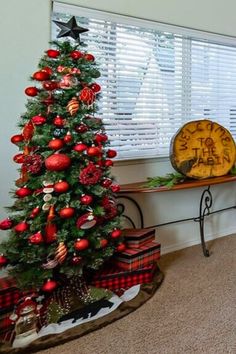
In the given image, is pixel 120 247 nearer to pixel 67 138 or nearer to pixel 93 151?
pixel 93 151

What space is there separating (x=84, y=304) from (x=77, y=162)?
83 cm

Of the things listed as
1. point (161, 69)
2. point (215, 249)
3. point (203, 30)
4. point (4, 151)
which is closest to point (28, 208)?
point (4, 151)

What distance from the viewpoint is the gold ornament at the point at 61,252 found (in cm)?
170

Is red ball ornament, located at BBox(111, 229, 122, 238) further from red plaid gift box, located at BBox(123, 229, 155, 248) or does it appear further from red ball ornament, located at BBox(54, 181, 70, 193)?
red ball ornament, located at BBox(54, 181, 70, 193)

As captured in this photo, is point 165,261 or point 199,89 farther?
point 199,89

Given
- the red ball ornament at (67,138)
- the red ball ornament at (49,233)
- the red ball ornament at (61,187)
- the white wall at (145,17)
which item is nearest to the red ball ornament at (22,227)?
the red ball ornament at (49,233)

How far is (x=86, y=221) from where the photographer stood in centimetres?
174

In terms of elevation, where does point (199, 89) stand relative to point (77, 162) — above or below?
above

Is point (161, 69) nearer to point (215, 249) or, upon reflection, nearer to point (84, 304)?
point (215, 249)

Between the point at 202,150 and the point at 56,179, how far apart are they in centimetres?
135

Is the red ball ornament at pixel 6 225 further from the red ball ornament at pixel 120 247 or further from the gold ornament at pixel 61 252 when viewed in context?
the red ball ornament at pixel 120 247

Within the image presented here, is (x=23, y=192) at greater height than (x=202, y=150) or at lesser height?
lesser

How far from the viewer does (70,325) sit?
5.57 ft

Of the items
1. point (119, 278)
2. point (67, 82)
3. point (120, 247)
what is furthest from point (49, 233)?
point (67, 82)
